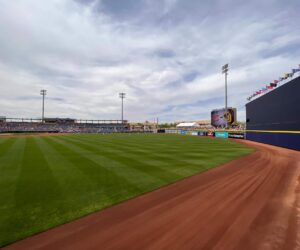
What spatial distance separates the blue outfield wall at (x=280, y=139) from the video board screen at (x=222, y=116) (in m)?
30.8

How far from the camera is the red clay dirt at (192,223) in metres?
3.85

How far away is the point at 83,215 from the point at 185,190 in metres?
3.84

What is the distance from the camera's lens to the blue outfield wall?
18481 millimetres

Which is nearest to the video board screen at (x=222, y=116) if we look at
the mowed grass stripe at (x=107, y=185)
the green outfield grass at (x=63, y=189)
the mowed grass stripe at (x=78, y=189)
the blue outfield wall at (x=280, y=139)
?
the blue outfield wall at (x=280, y=139)

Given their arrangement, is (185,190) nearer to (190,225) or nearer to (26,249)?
(190,225)

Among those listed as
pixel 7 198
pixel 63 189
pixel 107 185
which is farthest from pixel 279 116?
pixel 7 198

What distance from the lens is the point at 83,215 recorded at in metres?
4.99

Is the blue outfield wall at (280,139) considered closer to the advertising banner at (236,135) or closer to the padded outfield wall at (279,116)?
the padded outfield wall at (279,116)

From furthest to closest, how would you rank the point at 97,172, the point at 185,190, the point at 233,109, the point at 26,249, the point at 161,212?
the point at 233,109 < the point at 97,172 < the point at 185,190 < the point at 161,212 < the point at 26,249

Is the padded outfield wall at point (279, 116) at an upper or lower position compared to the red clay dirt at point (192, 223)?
upper

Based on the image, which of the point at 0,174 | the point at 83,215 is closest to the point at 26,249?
the point at 83,215

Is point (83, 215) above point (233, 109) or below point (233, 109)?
below

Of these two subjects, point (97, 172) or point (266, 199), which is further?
point (97, 172)

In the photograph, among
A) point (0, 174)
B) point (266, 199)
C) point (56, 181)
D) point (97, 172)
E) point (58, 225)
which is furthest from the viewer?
point (97, 172)
